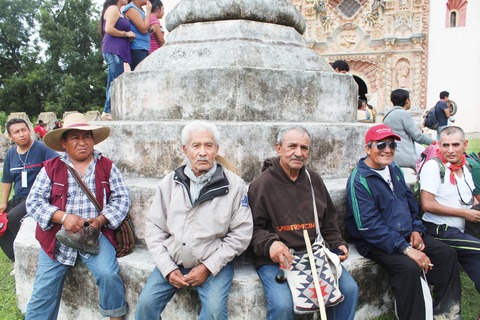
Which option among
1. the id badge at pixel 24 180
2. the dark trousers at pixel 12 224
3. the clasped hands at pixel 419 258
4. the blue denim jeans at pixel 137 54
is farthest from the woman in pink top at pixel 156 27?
the clasped hands at pixel 419 258

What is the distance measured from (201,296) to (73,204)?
40.5 inches

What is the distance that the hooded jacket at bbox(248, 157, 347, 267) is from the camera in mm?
2336

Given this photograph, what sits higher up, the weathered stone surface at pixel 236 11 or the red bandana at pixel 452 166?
the weathered stone surface at pixel 236 11

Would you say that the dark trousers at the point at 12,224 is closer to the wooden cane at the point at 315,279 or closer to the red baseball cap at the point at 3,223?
the red baseball cap at the point at 3,223

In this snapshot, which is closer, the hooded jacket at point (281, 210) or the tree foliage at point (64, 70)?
the hooded jacket at point (281, 210)

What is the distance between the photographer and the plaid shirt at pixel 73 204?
239 centimetres

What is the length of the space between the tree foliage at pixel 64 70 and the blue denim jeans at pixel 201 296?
74.4 ft

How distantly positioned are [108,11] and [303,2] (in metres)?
16.8

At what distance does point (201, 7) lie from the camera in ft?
11.6

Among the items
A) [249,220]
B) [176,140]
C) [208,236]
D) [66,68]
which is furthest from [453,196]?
[66,68]

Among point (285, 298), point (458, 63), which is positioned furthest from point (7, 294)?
point (458, 63)

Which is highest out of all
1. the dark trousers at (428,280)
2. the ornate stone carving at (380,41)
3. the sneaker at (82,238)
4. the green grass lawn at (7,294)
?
the ornate stone carving at (380,41)

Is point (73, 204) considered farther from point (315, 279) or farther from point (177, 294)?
point (315, 279)

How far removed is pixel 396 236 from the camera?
2.56 m
